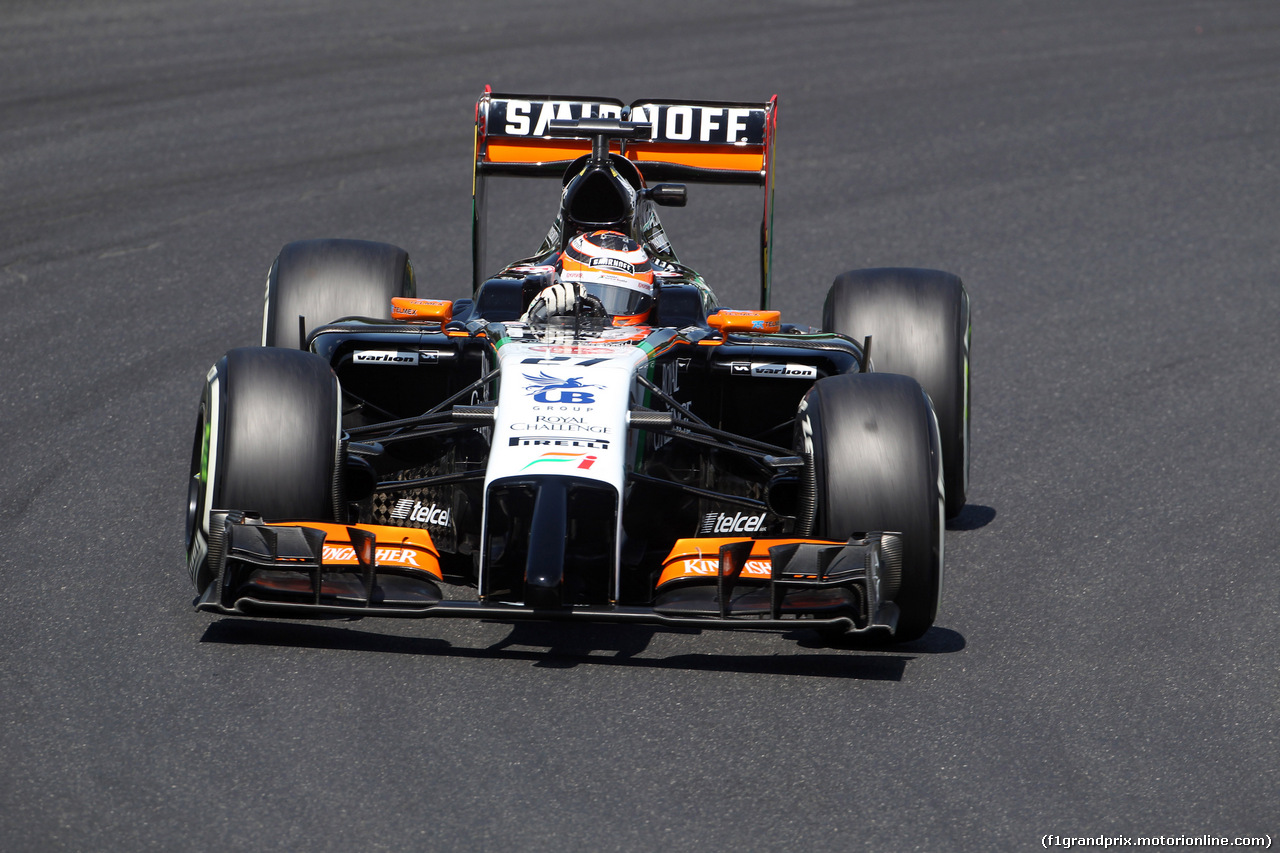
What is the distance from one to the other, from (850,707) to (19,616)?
2990 millimetres

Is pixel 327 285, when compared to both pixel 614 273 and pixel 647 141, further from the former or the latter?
pixel 647 141

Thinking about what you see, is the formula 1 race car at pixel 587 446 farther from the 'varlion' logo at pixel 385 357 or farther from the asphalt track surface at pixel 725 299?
the asphalt track surface at pixel 725 299

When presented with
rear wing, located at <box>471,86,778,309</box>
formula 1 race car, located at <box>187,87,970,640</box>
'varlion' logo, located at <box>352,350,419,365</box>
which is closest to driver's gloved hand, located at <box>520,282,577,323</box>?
formula 1 race car, located at <box>187,87,970,640</box>

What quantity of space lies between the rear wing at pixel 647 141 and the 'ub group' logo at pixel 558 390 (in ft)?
8.93

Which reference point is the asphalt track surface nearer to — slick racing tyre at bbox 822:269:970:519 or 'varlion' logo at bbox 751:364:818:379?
slick racing tyre at bbox 822:269:970:519

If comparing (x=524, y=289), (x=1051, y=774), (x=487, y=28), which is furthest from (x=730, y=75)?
(x=1051, y=774)

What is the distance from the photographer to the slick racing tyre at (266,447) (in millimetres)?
6047

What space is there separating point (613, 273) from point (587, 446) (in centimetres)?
172

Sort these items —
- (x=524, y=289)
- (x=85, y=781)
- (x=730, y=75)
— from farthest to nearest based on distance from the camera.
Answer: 1. (x=730, y=75)
2. (x=524, y=289)
3. (x=85, y=781)

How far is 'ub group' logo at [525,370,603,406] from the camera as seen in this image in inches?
249

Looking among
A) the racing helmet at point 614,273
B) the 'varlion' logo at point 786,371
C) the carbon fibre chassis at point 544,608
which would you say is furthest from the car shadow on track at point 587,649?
the racing helmet at point 614,273

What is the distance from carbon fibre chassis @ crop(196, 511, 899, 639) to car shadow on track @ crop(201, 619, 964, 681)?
30 centimetres

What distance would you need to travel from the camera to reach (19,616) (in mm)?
6285

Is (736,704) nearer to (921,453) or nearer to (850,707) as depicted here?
(850,707)
